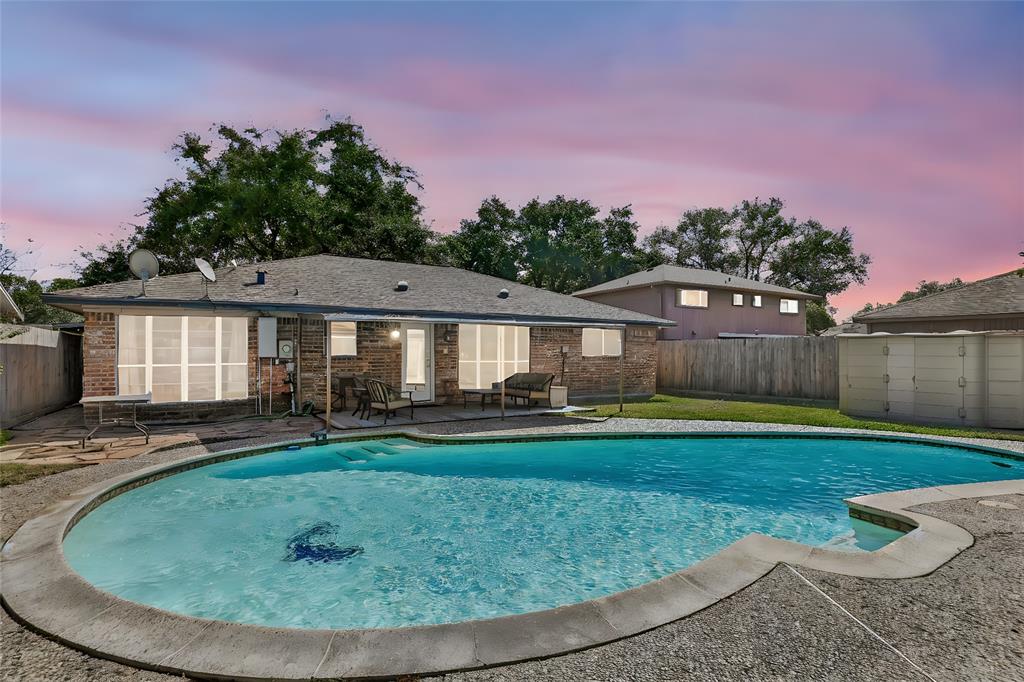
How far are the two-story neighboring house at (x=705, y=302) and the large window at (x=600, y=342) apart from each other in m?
7.69

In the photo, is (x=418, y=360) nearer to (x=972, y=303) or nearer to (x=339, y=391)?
(x=339, y=391)

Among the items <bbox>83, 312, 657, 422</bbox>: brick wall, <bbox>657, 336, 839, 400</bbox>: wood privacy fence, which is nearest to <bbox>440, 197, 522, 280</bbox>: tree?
<bbox>657, 336, 839, 400</bbox>: wood privacy fence

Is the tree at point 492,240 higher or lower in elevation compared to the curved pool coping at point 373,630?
higher

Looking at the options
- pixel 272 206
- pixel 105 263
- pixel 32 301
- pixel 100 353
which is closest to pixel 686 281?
pixel 272 206

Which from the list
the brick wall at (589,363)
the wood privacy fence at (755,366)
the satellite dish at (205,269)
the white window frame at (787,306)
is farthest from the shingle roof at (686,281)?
the satellite dish at (205,269)

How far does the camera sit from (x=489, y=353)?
1480 cm

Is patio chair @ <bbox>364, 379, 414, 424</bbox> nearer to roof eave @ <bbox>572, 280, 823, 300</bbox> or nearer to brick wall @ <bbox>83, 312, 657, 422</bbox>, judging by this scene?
brick wall @ <bbox>83, 312, 657, 422</bbox>

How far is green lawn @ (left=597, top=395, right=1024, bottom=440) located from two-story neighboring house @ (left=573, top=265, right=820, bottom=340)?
8363mm

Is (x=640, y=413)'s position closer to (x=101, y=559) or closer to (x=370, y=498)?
(x=370, y=498)

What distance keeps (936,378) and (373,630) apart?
1397 centimetres

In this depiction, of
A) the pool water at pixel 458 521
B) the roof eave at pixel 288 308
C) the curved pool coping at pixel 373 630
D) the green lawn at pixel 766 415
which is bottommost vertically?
the pool water at pixel 458 521

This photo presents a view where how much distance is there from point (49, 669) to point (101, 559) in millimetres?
2874

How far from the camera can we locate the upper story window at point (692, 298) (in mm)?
24281

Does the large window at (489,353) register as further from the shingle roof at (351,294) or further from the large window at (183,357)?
the large window at (183,357)
